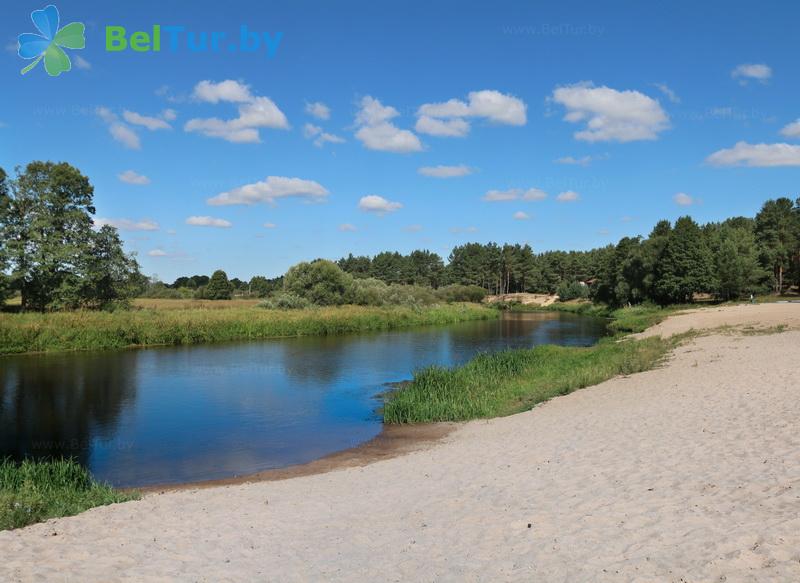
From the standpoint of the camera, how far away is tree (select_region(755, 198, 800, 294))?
72562 mm

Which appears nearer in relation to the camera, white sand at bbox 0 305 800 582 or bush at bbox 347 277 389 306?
white sand at bbox 0 305 800 582

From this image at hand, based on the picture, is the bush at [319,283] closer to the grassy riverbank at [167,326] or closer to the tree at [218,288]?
the grassy riverbank at [167,326]

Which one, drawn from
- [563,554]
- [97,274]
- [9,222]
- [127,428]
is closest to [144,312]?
[97,274]

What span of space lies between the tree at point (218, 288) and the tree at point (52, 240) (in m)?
57.6

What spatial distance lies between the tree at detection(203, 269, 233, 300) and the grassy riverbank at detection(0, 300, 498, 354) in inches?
2073

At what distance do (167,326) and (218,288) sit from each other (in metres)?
64.9

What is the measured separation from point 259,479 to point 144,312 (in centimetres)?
3465

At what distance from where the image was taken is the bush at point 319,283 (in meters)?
62.7

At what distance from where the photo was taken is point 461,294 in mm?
102188

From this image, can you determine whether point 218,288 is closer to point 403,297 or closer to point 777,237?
point 403,297

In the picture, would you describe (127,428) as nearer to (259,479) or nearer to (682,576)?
(259,479)

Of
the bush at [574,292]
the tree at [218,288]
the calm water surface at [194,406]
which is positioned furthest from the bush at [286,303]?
the bush at [574,292]

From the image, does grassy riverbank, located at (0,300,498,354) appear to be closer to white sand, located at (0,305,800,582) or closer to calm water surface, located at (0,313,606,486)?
calm water surface, located at (0,313,606,486)

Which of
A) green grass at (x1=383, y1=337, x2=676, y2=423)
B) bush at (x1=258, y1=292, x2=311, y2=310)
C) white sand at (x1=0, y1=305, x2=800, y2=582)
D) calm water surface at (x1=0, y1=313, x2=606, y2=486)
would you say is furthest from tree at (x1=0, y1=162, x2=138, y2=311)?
white sand at (x1=0, y1=305, x2=800, y2=582)
